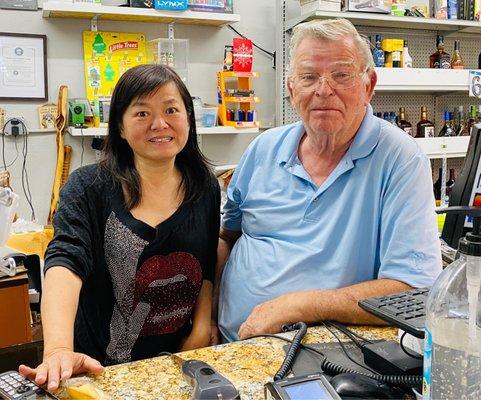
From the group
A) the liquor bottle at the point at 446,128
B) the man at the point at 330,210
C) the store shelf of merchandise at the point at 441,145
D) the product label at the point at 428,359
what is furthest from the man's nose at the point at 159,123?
the liquor bottle at the point at 446,128

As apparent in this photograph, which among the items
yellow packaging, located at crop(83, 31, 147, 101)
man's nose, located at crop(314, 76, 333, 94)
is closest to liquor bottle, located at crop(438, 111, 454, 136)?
yellow packaging, located at crop(83, 31, 147, 101)

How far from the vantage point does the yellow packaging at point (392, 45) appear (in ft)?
10.4

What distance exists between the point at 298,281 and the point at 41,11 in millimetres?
2147

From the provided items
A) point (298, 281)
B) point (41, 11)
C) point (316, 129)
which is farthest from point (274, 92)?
point (298, 281)

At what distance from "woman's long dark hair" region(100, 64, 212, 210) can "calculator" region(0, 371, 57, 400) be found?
0.62 meters

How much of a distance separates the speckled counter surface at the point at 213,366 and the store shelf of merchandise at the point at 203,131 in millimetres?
1841

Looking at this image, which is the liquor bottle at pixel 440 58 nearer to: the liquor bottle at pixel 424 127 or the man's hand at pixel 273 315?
the liquor bottle at pixel 424 127

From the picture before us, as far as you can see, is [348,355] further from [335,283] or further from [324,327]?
[335,283]

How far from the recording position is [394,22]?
3.30 meters

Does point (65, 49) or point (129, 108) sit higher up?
point (65, 49)

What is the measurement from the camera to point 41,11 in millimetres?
2684

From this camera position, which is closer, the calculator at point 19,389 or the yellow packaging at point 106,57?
the calculator at point 19,389

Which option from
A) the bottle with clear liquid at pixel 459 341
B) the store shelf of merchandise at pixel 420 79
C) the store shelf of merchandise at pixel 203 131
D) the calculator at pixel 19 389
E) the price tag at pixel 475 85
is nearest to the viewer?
the bottle with clear liquid at pixel 459 341

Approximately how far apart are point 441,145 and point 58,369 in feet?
9.44
